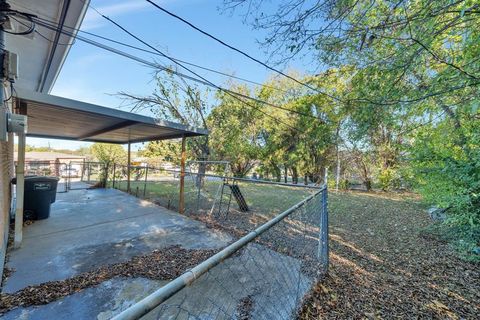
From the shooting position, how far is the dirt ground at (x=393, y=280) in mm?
2281

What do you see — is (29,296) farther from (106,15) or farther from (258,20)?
(106,15)

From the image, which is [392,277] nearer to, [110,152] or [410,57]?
[410,57]

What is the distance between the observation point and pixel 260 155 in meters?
16.2

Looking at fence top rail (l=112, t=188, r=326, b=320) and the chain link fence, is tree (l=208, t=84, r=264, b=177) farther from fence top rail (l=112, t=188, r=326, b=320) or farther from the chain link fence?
fence top rail (l=112, t=188, r=326, b=320)

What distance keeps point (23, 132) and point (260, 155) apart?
541 inches

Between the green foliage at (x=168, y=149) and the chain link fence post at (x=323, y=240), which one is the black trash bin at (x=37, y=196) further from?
the green foliage at (x=168, y=149)

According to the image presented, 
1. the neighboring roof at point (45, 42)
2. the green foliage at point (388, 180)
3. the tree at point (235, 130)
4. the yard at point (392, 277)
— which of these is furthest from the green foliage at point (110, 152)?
the green foliage at point (388, 180)

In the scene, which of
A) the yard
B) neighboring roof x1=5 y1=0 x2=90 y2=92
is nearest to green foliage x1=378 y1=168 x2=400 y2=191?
the yard

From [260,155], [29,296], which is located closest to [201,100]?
[260,155]

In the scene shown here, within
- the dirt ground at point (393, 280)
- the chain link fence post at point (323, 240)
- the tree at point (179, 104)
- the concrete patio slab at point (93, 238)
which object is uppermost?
the tree at point (179, 104)

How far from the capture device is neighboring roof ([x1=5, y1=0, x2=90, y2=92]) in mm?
2856

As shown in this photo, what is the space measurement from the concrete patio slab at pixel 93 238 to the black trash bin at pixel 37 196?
235 millimetres

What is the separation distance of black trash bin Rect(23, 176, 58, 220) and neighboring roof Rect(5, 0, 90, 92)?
96.0 inches

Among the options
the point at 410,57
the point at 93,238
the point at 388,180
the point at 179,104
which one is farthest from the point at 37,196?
the point at 388,180
